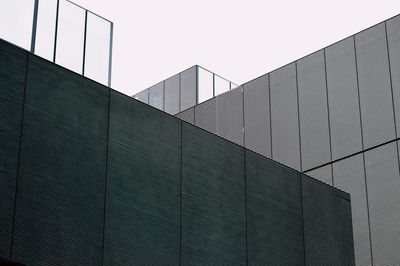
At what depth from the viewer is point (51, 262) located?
18141 millimetres

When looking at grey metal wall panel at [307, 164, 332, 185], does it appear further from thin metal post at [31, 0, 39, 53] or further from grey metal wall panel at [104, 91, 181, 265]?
thin metal post at [31, 0, 39, 53]

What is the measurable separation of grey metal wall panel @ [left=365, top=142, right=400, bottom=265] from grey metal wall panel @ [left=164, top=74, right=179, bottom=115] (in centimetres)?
1617

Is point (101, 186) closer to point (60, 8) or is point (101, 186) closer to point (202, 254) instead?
point (202, 254)

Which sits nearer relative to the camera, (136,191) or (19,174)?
(19,174)

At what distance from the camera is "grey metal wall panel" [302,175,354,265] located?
1015 inches

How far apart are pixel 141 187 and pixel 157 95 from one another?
29148 millimetres

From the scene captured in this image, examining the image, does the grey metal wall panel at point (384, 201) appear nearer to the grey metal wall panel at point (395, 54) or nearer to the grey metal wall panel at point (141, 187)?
the grey metal wall panel at point (395, 54)

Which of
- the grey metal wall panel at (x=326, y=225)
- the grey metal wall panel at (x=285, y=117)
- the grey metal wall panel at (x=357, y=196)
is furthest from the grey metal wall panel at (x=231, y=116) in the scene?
the grey metal wall panel at (x=326, y=225)

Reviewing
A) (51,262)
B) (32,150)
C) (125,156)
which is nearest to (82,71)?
(125,156)

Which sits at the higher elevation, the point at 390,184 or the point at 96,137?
the point at 390,184

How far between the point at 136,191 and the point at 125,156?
94 centimetres

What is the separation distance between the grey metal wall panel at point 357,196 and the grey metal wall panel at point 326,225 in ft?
16.1

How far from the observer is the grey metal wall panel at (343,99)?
3459 cm

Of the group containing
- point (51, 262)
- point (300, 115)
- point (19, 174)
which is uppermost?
point (300, 115)
